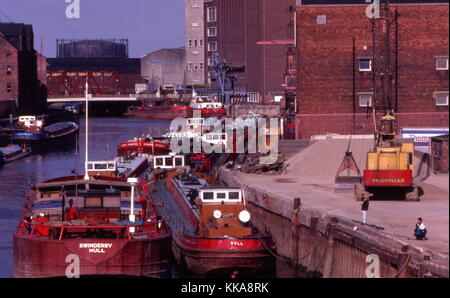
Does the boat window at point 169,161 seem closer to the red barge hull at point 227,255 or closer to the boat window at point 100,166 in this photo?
the boat window at point 100,166

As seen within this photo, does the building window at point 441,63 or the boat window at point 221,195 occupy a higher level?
the building window at point 441,63

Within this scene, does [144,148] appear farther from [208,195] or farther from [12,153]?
[208,195]

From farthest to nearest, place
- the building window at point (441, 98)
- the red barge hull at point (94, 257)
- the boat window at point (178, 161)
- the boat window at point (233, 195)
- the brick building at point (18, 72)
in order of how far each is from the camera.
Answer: the brick building at point (18, 72) < the building window at point (441, 98) < the boat window at point (178, 161) < the boat window at point (233, 195) < the red barge hull at point (94, 257)

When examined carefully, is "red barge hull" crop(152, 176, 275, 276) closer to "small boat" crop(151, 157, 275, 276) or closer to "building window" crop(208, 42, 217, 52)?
"small boat" crop(151, 157, 275, 276)

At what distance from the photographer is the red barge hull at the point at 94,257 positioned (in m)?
30.1

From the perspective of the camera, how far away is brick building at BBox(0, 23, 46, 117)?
150 meters

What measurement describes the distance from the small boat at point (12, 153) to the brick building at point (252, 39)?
36840 mm

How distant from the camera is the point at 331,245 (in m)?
32.4

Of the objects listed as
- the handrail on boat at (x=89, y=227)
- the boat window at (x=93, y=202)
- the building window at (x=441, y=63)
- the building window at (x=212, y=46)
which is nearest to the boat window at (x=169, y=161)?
the building window at (x=441, y=63)

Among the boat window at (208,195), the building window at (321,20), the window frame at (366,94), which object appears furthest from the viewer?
the building window at (321,20)
